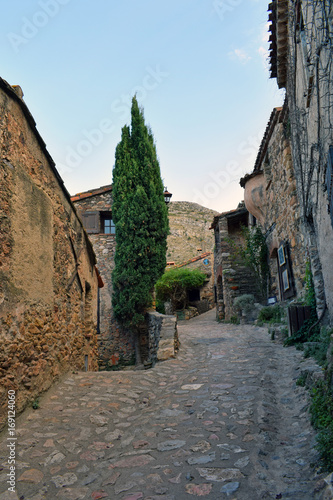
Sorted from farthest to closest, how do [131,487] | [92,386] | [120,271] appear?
1. [120,271]
2. [92,386]
3. [131,487]

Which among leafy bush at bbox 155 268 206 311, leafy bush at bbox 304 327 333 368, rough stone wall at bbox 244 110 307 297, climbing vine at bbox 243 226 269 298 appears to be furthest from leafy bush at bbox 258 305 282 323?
leafy bush at bbox 155 268 206 311

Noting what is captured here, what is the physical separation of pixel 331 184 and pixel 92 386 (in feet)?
12.4

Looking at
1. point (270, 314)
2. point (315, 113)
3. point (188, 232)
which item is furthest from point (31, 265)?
point (188, 232)

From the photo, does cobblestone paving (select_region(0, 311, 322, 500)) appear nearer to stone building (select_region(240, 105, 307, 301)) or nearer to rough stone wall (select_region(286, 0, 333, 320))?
rough stone wall (select_region(286, 0, 333, 320))

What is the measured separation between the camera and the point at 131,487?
7.96ft

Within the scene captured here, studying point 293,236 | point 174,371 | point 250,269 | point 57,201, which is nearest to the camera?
point 57,201

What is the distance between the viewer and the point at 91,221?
12.1m

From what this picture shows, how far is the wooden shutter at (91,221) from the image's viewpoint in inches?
474

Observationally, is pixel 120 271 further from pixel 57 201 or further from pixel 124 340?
pixel 57 201

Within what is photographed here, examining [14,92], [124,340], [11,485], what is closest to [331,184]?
[14,92]

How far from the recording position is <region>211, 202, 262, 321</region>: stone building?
14.0 metres

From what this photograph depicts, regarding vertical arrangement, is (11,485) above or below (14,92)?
below

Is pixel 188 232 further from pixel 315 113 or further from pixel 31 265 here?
pixel 31 265

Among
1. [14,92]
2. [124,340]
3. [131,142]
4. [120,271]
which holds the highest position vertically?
[131,142]
